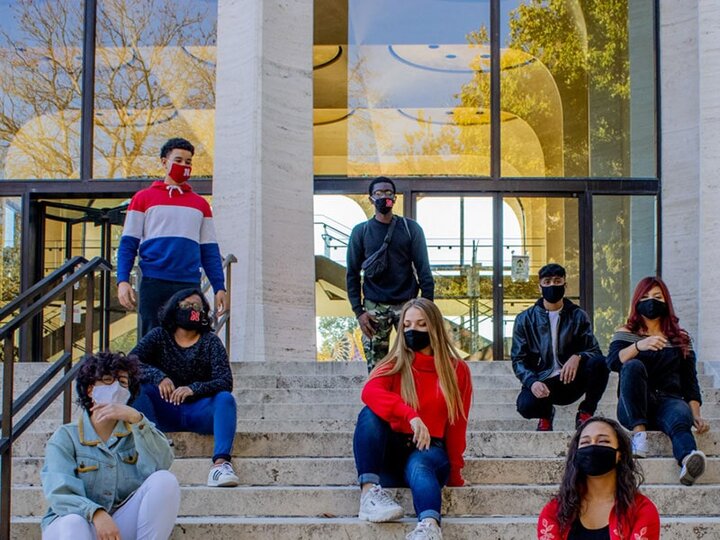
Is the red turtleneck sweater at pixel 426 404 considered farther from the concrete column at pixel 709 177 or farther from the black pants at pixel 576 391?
the concrete column at pixel 709 177

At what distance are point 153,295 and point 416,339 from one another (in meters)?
1.94

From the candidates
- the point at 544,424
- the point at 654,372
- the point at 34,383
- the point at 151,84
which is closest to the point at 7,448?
the point at 34,383

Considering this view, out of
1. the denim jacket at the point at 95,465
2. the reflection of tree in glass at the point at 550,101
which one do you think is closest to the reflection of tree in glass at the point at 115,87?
the reflection of tree in glass at the point at 550,101

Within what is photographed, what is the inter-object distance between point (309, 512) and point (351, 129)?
7.29 metres

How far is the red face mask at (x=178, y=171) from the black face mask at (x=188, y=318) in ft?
3.46

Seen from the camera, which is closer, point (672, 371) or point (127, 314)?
point (672, 371)

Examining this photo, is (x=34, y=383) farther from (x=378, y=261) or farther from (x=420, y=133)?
(x=420, y=133)

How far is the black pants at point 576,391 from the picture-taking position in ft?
21.7

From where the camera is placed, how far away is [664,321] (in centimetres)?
646

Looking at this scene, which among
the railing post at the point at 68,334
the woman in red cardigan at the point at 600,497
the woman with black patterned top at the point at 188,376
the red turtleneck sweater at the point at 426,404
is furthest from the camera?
the railing post at the point at 68,334

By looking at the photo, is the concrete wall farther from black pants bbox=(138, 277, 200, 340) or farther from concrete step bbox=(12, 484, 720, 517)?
black pants bbox=(138, 277, 200, 340)

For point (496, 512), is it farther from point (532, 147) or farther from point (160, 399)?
point (532, 147)

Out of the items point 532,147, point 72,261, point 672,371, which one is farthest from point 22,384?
point 532,147

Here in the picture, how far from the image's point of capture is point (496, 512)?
547cm
